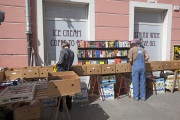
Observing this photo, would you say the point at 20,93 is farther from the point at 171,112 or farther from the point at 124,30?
the point at 124,30

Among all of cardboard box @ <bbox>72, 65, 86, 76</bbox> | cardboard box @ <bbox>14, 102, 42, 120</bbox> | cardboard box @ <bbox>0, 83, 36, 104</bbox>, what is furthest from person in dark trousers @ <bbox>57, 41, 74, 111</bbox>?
cardboard box @ <bbox>0, 83, 36, 104</bbox>

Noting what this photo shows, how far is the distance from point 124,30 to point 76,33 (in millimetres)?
1732

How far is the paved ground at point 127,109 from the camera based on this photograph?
4008mm

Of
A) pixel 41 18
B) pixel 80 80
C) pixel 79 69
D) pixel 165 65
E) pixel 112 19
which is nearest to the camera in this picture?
pixel 80 80

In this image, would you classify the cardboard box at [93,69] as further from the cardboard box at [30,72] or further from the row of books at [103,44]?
the cardboard box at [30,72]

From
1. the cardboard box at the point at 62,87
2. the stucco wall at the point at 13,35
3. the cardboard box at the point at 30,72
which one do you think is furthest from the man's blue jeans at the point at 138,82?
the stucco wall at the point at 13,35

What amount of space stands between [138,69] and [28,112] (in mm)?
3182

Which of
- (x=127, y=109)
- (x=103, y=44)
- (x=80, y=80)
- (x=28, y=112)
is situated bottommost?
(x=127, y=109)

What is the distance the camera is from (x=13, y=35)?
5.16 meters

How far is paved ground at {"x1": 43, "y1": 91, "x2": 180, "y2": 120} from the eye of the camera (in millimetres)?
4008

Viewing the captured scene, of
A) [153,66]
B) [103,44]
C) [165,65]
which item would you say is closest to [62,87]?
[103,44]

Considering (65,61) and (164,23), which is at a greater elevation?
(164,23)

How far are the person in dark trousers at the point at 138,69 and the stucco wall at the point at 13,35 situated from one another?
10.7 feet

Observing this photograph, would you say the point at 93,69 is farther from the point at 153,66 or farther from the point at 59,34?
the point at 153,66
